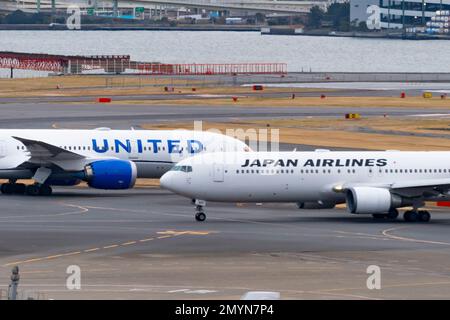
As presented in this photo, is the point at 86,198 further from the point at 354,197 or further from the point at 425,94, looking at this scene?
the point at 425,94

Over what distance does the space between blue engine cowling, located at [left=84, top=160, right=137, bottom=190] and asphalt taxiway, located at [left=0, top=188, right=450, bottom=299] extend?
3.05 ft

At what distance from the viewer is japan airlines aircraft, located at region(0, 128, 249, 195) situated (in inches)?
2594

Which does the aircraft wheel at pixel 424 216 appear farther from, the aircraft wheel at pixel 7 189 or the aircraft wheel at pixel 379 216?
the aircraft wheel at pixel 7 189

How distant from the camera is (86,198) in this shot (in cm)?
6662

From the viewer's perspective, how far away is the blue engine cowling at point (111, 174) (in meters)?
65.4

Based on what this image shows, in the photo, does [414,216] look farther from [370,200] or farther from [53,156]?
[53,156]

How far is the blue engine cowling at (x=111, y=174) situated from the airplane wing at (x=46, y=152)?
162 centimetres

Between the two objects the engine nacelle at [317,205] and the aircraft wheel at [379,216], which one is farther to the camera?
the aircraft wheel at [379,216]

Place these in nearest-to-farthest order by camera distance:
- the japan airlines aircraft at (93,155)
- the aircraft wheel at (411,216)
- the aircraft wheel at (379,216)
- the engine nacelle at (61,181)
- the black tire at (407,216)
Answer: the aircraft wheel at (411,216), the black tire at (407,216), the aircraft wheel at (379,216), the japan airlines aircraft at (93,155), the engine nacelle at (61,181)

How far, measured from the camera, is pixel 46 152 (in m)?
66.8

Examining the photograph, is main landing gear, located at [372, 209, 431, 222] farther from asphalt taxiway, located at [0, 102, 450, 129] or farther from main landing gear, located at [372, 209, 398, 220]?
asphalt taxiway, located at [0, 102, 450, 129]

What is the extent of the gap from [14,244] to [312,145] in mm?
45017

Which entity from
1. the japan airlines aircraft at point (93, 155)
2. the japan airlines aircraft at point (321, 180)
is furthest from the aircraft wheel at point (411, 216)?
the japan airlines aircraft at point (93, 155)
